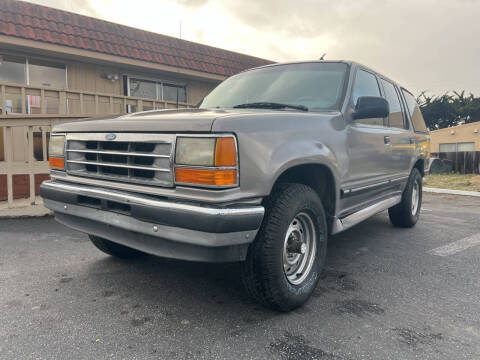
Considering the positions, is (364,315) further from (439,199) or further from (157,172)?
(439,199)

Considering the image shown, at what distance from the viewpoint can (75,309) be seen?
94.9 inches

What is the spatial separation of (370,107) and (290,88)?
2.34ft

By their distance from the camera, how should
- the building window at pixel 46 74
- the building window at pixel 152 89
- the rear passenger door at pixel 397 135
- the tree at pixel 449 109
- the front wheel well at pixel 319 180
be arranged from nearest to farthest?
the front wheel well at pixel 319 180 < the rear passenger door at pixel 397 135 < the building window at pixel 46 74 < the building window at pixel 152 89 < the tree at pixel 449 109

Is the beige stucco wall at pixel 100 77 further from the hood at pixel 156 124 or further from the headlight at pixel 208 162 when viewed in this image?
the headlight at pixel 208 162

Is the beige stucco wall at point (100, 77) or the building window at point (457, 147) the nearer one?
the beige stucco wall at point (100, 77)

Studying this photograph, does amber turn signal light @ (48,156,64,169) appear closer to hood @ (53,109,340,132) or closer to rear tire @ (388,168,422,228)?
hood @ (53,109,340,132)

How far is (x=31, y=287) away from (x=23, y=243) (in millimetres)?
1366

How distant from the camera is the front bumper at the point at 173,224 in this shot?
1.89m

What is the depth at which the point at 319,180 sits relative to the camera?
2824mm

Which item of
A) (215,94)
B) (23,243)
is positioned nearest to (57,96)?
(23,243)

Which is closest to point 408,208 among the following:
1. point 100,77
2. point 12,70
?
point 100,77

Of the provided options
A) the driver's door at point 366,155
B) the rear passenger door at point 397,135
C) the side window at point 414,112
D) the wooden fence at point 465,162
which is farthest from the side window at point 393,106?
the wooden fence at point 465,162

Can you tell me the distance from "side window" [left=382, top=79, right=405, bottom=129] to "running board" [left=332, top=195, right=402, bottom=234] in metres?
0.87

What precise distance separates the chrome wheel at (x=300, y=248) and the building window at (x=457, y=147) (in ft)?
90.3
